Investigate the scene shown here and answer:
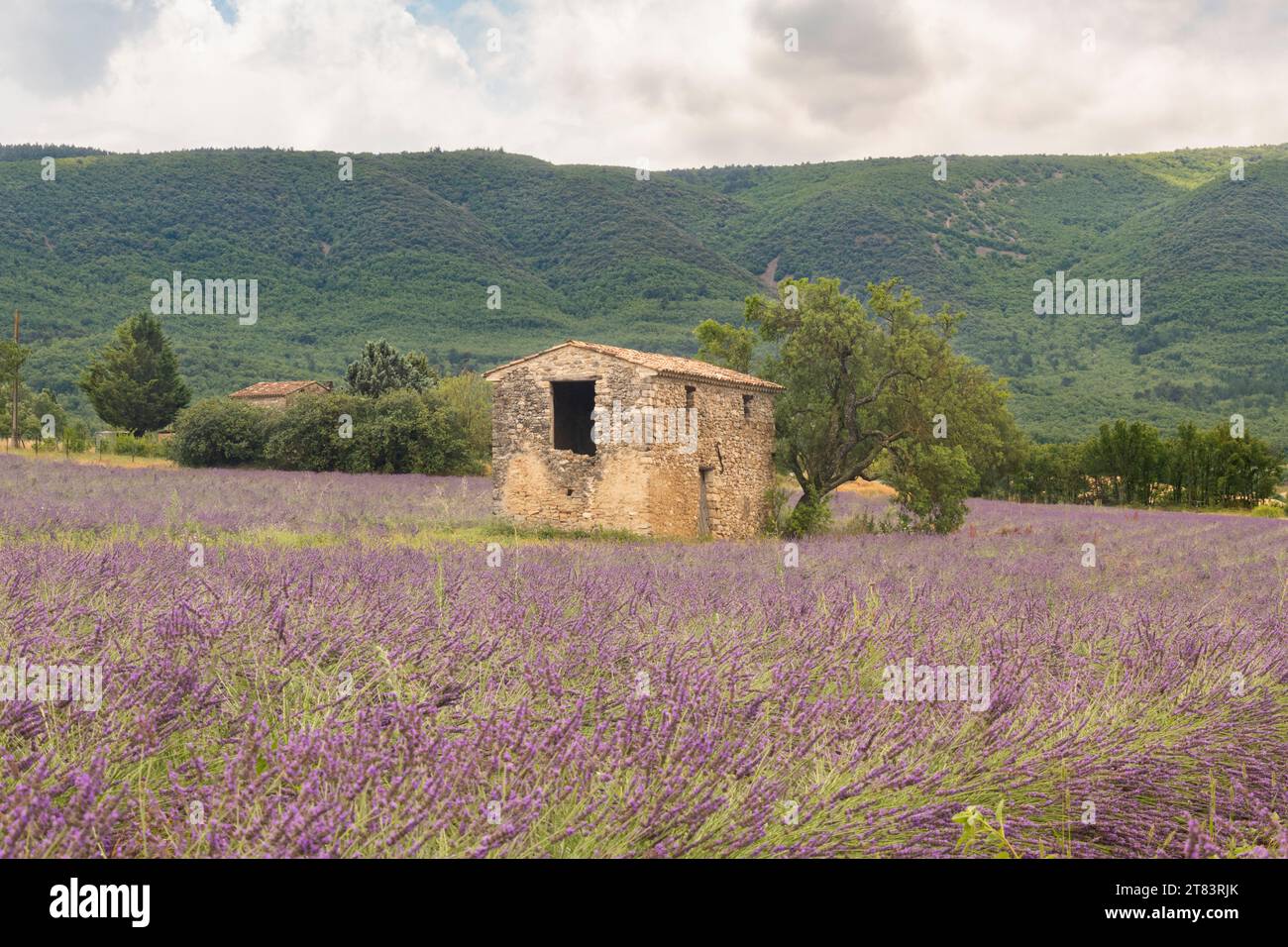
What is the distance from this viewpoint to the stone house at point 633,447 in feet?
54.3

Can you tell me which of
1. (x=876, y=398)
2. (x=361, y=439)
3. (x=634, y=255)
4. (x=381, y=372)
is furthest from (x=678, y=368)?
(x=634, y=255)

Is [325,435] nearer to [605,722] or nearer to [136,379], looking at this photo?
[136,379]

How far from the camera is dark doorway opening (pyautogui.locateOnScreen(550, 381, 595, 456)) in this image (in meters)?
19.3

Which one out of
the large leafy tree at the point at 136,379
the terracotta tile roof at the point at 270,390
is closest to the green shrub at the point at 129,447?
the large leafy tree at the point at 136,379

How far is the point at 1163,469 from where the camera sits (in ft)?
118

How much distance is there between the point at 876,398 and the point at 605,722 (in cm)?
1638

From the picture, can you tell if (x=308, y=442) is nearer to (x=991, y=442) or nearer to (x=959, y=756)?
(x=991, y=442)

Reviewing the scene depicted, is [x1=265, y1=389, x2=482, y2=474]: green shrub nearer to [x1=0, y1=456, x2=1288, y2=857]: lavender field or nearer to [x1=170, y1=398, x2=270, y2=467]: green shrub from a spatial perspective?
[x1=170, y1=398, x2=270, y2=467]: green shrub

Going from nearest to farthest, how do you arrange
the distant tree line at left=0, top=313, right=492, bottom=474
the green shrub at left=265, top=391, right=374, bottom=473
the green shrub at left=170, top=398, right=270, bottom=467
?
the green shrub at left=265, top=391, right=374, bottom=473, the distant tree line at left=0, top=313, right=492, bottom=474, the green shrub at left=170, top=398, right=270, bottom=467

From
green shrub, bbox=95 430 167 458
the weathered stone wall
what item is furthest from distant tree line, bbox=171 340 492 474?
the weathered stone wall

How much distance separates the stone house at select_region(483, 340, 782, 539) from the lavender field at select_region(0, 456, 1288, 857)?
9.74m

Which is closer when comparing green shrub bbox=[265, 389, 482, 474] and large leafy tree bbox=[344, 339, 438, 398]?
green shrub bbox=[265, 389, 482, 474]

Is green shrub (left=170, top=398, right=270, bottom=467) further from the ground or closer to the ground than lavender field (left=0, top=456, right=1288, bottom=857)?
further from the ground

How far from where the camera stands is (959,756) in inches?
132
